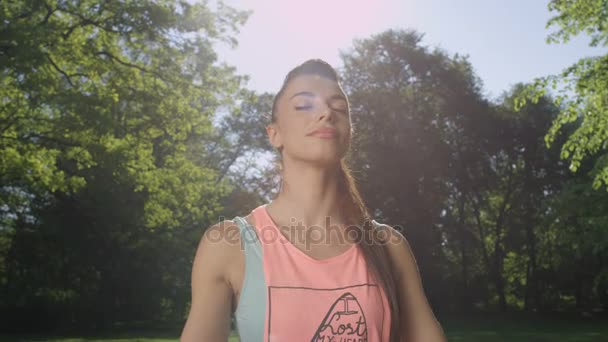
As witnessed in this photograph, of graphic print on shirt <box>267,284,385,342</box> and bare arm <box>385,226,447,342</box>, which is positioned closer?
graphic print on shirt <box>267,284,385,342</box>

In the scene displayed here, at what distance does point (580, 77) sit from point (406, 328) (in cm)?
1150

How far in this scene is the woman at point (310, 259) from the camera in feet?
5.58

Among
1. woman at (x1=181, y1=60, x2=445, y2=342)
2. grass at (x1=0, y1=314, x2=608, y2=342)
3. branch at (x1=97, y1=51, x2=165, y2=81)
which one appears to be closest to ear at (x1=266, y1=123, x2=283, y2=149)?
woman at (x1=181, y1=60, x2=445, y2=342)

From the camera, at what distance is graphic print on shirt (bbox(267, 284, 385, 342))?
1.68 m

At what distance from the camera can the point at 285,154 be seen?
199 cm

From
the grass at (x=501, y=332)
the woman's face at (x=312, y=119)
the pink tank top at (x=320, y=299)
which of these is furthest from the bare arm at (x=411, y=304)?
the grass at (x=501, y=332)

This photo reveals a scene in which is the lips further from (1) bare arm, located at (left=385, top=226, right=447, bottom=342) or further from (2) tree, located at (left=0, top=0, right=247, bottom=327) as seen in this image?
(2) tree, located at (left=0, top=0, right=247, bottom=327)

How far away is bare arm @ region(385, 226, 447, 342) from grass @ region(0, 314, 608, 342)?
17.1 meters

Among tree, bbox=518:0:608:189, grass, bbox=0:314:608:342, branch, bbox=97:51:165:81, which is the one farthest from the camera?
grass, bbox=0:314:608:342

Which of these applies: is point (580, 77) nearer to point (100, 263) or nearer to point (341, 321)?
point (341, 321)

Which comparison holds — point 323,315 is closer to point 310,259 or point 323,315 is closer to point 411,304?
point 310,259

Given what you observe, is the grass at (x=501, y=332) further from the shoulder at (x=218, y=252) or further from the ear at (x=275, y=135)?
the shoulder at (x=218, y=252)

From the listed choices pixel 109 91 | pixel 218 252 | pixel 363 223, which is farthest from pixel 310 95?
pixel 109 91

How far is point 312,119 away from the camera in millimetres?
1920
